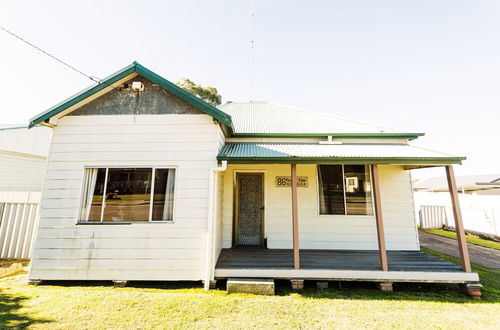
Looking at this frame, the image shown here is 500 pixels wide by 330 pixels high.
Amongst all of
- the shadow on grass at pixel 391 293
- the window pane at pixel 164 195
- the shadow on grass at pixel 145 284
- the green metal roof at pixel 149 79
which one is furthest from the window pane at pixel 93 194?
the shadow on grass at pixel 391 293

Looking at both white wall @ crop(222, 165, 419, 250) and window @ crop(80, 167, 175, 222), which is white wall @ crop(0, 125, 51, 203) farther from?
white wall @ crop(222, 165, 419, 250)

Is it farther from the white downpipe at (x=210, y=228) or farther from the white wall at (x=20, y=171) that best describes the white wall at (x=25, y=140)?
the white downpipe at (x=210, y=228)

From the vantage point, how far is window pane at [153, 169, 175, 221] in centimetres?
482

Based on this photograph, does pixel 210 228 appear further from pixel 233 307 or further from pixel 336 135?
pixel 336 135

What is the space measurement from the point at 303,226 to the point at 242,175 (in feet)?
8.33

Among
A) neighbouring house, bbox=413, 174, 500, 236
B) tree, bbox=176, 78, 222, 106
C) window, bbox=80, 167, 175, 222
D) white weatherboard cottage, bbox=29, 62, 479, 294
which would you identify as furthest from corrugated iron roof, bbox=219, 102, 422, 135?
tree, bbox=176, 78, 222, 106

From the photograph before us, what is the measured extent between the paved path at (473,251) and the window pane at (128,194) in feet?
33.2

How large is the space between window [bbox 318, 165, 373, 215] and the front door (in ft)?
6.47

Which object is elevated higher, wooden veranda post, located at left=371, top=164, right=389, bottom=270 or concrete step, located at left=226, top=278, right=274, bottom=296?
wooden veranda post, located at left=371, top=164, right=389, bottom=270

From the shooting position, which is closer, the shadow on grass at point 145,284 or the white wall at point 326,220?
the shadow on grass at point 145,284

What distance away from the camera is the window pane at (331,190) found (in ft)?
21.1

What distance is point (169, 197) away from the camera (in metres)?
4.88

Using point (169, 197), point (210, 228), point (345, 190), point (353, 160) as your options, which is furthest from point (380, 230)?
point (169, 197)

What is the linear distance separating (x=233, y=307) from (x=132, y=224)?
2945 mm
